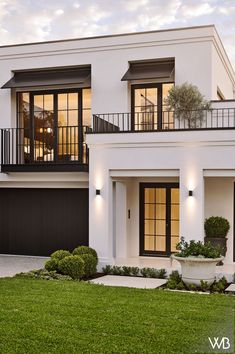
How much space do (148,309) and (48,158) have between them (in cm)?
872

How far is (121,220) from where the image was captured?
46.3 feet

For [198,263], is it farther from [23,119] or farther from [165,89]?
[23,119]

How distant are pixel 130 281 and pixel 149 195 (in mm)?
3902

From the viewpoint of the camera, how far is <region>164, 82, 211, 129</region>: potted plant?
42.5ft

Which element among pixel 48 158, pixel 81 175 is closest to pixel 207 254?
pixel 81 175

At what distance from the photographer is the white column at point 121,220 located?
13992 mm

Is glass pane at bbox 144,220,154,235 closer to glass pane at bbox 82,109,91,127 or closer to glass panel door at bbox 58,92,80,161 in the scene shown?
glass panel door at bbox 58,92,80,161

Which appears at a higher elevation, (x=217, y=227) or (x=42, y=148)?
(x=42, y=148)

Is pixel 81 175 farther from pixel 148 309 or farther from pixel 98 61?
pixel 148 309

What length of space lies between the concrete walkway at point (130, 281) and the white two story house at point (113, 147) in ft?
3.51

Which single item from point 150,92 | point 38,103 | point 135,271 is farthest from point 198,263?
point 38,103

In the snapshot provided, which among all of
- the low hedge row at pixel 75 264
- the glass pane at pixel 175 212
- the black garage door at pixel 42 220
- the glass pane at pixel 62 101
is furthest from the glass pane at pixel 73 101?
the low hedge row at pixel 75 264

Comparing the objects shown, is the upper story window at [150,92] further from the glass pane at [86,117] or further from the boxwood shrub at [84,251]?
the boxwood shrub at [84,251]

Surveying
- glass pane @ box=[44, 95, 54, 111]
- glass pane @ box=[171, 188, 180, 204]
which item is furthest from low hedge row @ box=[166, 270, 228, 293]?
glass pane @ box=[44, 95, 54, 111]
